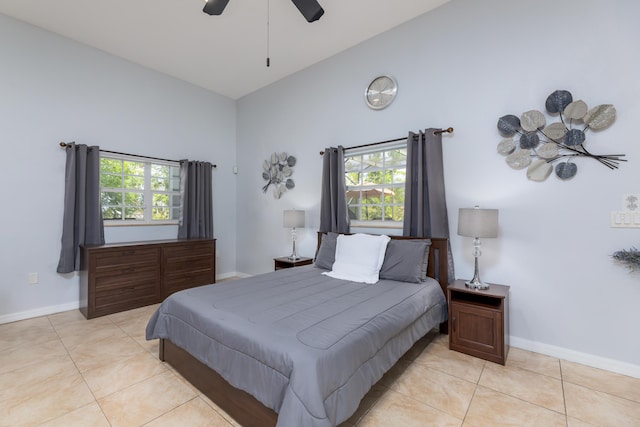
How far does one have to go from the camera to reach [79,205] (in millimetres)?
3354

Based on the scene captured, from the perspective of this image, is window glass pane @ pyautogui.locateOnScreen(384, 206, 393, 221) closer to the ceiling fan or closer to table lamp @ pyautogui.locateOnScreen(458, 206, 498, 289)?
table lamp @ pyautogui.locateOnScreen(458, 206, 498, 289)

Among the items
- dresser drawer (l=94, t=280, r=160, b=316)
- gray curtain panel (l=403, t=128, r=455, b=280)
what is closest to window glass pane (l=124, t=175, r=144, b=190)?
dresser drawer (l=94, t=280, r=160, b=316)

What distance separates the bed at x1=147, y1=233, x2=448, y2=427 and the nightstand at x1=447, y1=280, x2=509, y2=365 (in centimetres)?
18

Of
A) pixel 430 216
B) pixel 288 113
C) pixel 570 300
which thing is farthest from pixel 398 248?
pixel 288 113

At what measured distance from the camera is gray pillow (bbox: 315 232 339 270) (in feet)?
10.3

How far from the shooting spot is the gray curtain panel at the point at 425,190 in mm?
2782

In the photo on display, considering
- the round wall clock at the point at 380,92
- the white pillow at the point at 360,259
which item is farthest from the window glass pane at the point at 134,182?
the round wall clock at the point at 380,92

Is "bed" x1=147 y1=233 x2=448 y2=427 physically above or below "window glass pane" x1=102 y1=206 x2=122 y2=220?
below

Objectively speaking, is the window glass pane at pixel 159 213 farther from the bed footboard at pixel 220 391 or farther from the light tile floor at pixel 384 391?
the bed footboard at pixel 220 391

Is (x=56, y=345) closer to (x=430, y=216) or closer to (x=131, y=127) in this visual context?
(x=131, y=127)

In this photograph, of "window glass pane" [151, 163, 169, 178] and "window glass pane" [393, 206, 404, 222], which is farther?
"window glass pane" [151, 163, 169, 178]

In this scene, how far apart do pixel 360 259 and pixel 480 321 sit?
3.59ft

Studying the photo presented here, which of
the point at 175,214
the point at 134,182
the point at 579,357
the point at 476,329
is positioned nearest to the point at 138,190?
the point at 134,182

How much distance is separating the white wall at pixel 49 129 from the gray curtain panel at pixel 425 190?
3489 millimetres
